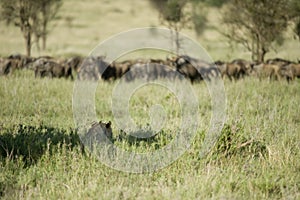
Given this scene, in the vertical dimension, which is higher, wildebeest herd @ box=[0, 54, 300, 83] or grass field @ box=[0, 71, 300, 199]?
wildebeest herd @ box=[0, 54, 300, 83]

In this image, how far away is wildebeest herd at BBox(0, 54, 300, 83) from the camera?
12.8 m

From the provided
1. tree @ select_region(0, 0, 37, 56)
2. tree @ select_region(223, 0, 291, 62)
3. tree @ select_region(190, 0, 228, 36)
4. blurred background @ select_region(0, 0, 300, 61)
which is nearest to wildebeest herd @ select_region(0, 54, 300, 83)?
blurred background @ select_region(0, 0, 300, 61)

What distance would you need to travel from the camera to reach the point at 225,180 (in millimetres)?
3941

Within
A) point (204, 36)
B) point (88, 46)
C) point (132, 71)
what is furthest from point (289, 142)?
point (204, 36)

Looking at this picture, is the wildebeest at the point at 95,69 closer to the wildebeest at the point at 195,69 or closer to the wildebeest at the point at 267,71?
the wildebeest at the point at 195,69

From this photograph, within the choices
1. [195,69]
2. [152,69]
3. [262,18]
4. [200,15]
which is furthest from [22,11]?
[200,15]

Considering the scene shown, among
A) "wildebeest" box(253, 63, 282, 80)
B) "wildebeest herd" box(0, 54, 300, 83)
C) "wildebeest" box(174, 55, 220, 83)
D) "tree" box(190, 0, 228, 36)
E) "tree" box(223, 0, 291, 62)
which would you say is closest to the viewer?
"wildebeest" box(253, 63, 282, 80)

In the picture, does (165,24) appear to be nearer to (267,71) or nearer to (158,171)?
(267,71)

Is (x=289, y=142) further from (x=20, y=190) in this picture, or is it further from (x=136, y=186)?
(x=20, y=190)

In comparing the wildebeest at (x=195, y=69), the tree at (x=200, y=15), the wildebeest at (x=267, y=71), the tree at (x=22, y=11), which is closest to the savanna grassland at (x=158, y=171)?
the wildebeest at (x=267, y=71)

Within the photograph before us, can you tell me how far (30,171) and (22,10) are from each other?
1683 centimetres

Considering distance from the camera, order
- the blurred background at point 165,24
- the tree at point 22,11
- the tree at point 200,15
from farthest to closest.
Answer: the tree at point 200,15 < the tree at point 22,11 < the blurred background at point 165,24

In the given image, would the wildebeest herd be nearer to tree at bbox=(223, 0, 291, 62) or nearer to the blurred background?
the blurred background

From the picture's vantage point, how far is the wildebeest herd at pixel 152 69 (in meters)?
12.8
